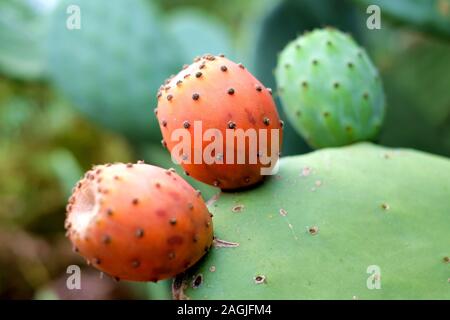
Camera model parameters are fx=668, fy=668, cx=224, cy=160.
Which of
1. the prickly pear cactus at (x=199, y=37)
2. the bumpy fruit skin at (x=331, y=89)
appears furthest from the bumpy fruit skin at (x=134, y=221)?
the prickly pear cactus at (x=199, y=37)

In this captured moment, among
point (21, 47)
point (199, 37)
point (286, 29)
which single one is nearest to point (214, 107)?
point (286, 29)

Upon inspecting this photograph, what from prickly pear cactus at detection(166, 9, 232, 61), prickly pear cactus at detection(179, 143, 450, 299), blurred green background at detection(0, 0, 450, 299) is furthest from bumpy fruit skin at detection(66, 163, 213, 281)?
prickly pear cactus at detection(166, 9, 232, 61)

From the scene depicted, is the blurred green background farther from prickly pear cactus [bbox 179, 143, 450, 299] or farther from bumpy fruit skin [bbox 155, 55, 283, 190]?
bumpy fruit skin [bbox 155, 55, 283, 190]

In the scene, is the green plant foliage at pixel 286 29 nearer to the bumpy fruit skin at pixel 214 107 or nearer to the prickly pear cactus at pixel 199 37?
the prickly pear cactus at pixel 199 37

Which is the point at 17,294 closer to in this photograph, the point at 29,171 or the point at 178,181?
the point at 29,171

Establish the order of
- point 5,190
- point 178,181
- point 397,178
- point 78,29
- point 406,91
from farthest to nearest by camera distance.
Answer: point 5,190 → point 406,91 → point 78,29 → point 397,178 → point 178,181

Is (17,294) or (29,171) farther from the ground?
(29,171)
